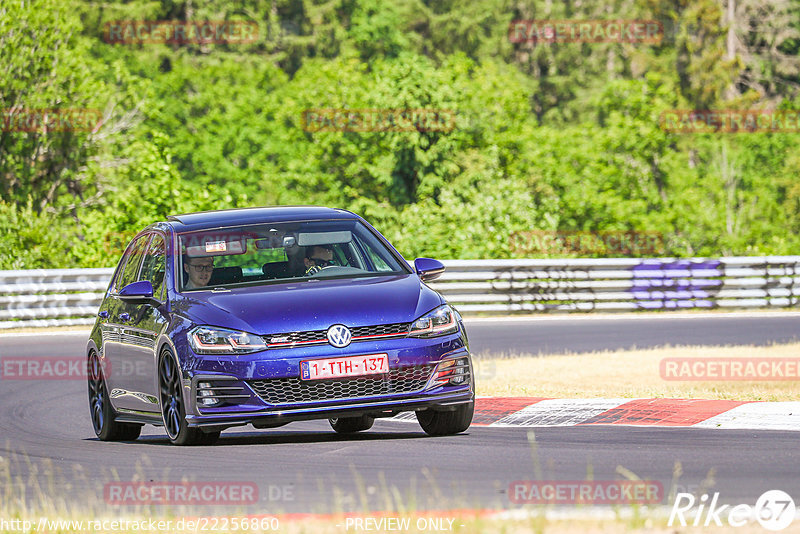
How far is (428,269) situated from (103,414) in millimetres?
2883

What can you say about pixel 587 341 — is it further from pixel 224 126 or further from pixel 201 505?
pixel 224 126

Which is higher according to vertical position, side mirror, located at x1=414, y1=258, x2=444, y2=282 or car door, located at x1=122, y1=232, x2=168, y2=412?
side mirror, located at x1=414, y1=258, x2=444, y2=282

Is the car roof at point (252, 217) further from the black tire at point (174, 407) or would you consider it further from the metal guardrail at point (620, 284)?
the metal guardrail at point (620, 284)

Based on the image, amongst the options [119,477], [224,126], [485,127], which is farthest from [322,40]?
[119,477]

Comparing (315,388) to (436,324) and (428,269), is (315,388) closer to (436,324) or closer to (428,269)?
(436,324)

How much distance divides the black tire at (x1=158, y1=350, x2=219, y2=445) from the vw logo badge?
40.7 inches

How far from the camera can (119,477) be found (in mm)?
7801

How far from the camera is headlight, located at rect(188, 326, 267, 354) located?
8.29m

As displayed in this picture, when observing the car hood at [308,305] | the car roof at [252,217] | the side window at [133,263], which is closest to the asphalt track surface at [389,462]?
the car hood at [308,305]

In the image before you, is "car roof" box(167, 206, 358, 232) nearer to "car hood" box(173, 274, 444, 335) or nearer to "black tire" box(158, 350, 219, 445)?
"car hood" box(173, 274, 444, 335)

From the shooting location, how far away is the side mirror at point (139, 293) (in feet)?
30.6

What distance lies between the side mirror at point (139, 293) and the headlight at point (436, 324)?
1.87 meters

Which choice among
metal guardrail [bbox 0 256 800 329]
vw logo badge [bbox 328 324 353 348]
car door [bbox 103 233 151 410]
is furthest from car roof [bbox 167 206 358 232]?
metal guardrail [bbox 0 256 800 329]

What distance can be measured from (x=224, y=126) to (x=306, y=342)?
54841 mm
